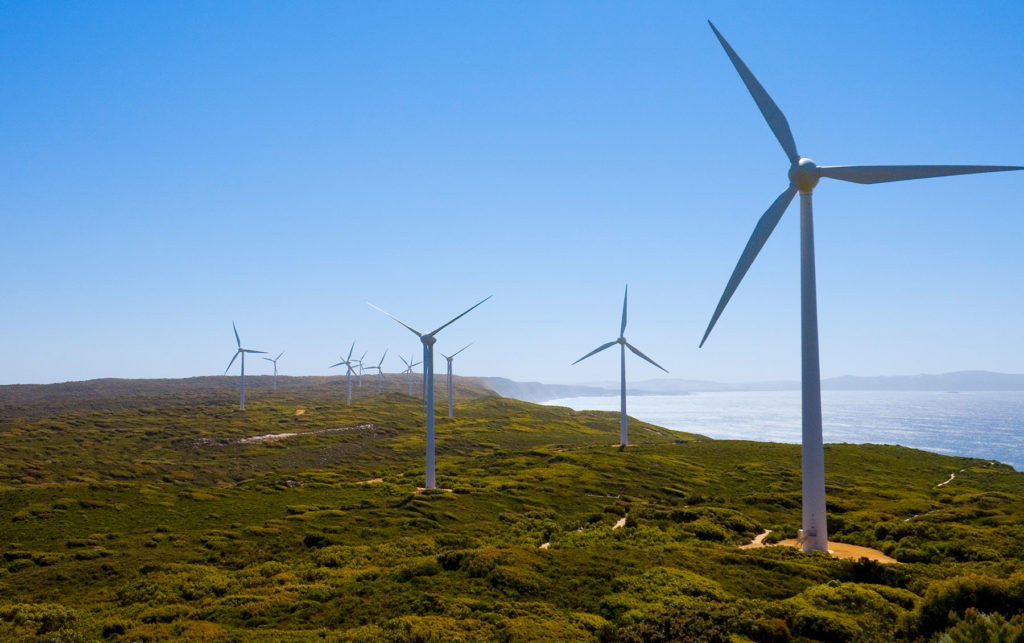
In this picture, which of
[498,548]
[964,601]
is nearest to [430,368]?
[498,548]

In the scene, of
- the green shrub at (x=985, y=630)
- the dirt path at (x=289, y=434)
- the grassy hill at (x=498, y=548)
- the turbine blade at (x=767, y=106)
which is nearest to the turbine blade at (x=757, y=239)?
the turbine blade at (x=767, y=106)

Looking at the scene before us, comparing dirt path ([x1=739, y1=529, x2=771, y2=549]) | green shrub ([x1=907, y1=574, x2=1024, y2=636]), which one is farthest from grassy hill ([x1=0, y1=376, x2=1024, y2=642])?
dirt path ([x1=739, y1=529, x2=771, y2=549])

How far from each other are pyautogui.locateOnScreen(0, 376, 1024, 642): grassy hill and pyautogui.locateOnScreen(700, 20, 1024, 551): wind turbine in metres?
2.64

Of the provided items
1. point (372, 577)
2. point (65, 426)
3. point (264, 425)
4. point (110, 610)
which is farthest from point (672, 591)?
point (65, 426)

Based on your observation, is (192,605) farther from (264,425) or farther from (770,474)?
(264,425)

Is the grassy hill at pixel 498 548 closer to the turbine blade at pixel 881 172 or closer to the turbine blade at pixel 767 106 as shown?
the turbine blade at pixel 881 172

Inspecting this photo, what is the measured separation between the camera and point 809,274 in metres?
32.3

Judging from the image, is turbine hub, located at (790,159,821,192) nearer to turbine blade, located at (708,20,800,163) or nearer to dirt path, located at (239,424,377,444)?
turbine blade, located at (708,20,800,163)

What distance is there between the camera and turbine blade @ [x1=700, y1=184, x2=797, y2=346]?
109 feet

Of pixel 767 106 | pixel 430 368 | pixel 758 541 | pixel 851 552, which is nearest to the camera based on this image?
pixel 851 552

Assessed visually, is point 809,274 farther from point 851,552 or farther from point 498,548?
point 498,548

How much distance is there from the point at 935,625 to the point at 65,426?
5402 inches

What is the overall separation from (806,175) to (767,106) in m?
6.57

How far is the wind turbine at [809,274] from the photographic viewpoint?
31188 millimetres
